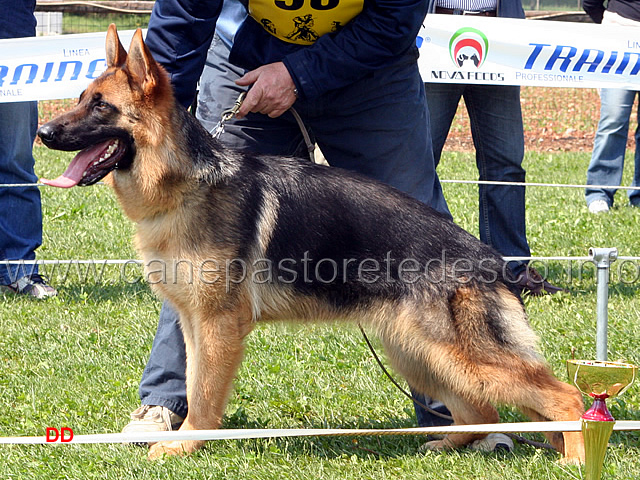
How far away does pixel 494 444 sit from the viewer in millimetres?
3484

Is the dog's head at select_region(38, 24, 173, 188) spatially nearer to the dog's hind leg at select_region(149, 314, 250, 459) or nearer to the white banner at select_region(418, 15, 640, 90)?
the dog's hind leg at select_region(149, 314, 250, 459)

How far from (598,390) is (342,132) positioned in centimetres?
170

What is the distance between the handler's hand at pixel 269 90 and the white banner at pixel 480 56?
280 centimetres

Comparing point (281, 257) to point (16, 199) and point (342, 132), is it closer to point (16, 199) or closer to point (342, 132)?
point (342, 132)

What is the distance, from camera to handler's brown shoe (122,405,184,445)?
11.6 ft

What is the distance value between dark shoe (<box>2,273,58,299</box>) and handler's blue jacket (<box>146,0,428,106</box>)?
8.21 feet

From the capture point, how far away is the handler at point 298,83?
11.3 ft

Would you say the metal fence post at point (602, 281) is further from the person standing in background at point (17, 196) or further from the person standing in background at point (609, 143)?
the person standing in background at point (609, 143)

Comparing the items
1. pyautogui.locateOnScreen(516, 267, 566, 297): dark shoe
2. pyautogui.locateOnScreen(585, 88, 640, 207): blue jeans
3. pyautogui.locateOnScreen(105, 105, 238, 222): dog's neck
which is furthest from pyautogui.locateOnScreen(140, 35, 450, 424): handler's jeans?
pyautogui.locateOnScreen(585, 88, 640, 207): blue jeans

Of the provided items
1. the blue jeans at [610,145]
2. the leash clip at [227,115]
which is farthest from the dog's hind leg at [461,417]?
the blue jeans at [610,145]

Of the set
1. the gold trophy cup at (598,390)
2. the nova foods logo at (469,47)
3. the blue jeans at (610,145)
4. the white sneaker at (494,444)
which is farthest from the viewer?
the blue jeans at (610,145)

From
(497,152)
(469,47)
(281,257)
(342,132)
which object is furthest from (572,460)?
(469,47)

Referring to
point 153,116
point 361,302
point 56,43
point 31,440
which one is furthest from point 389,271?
point 56,43

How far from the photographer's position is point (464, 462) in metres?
3.34
